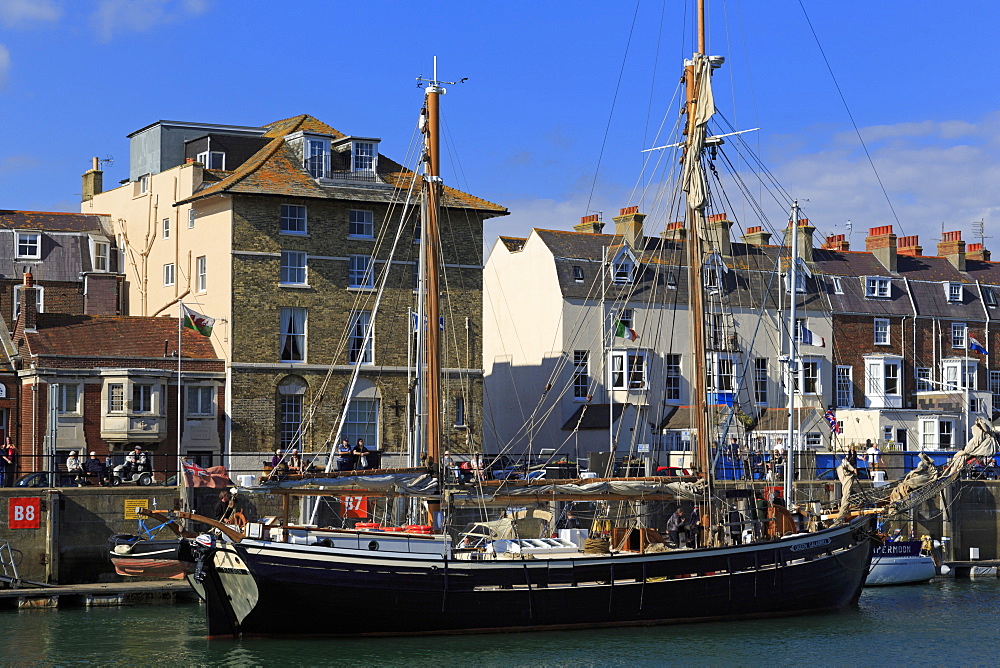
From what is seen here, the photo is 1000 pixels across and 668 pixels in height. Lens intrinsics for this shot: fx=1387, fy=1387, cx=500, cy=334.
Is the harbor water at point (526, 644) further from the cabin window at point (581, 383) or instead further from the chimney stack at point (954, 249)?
the chimney stack at point (954, 249)

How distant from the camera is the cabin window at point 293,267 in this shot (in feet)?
180

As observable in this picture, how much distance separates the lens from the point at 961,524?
165ft

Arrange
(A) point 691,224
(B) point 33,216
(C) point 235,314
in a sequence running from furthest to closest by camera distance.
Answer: (B) point 33,216 → (C) point 235,314 → (A) point 691,224

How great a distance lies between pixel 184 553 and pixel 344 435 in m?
21.0

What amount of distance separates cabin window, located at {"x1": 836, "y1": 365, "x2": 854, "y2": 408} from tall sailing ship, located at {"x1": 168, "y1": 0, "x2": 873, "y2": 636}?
31.9 metres

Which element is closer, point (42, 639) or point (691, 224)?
point (42, 639)

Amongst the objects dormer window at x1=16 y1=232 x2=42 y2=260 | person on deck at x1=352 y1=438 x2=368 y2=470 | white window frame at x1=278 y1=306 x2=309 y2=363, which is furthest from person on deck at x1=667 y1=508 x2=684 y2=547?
dormer window at x1=16 y1=232 x2=42 y2=260

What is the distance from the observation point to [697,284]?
39594 millimetres

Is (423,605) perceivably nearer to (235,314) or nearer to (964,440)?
(235,314)

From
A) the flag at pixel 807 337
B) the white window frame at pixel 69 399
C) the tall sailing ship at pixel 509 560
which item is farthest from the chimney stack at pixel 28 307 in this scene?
the flag at pixel 807 337

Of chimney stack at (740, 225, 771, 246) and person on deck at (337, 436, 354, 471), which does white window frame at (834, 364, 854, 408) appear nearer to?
chimney stack at (740, 225, 771, 246)

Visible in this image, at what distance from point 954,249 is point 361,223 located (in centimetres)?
3896

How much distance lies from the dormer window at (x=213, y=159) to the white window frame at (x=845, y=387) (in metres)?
33.0

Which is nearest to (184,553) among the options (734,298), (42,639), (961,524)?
(42,639)
